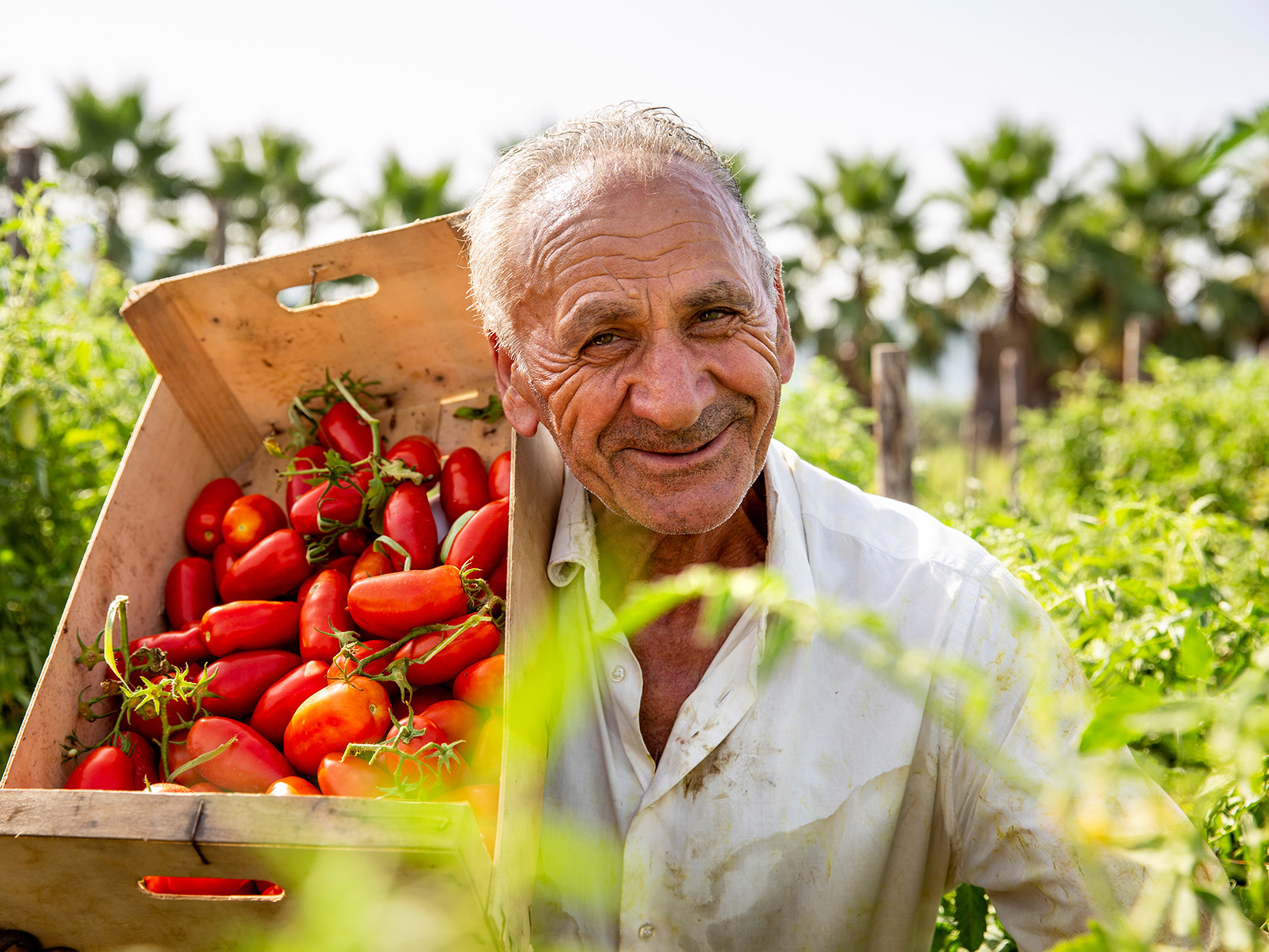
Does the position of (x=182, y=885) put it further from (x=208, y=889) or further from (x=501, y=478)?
(x=501, y=478)

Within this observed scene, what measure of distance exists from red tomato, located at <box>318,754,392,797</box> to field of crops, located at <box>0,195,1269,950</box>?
1.00 metres

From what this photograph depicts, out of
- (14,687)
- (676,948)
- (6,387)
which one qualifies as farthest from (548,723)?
(6,387)

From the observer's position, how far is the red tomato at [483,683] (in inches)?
61.6

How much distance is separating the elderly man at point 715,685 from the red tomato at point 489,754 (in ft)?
0.50

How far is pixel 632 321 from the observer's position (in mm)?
1509

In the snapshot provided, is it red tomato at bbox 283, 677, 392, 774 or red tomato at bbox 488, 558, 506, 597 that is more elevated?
red tomato at bbox 488, 558, 506, 597

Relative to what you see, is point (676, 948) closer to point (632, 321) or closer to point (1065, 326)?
point (632, 321)

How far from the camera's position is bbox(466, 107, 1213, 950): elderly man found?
1.50 metres

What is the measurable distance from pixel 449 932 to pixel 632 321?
0.96 m

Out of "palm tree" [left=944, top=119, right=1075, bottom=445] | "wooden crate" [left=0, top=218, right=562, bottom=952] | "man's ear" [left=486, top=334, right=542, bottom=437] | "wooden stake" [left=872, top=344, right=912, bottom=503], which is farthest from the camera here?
"palm tree" [left=944, top=119, right=1075, bottom=445]

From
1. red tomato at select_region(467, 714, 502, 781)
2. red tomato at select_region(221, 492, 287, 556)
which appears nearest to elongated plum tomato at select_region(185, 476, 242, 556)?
red tomato at select_region(221, 492, 287, 556)

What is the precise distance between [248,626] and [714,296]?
3.74 feet

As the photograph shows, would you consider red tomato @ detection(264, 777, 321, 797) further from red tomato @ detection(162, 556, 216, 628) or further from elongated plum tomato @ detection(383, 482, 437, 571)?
red tomato @ detection(162, 556, 216, 628)

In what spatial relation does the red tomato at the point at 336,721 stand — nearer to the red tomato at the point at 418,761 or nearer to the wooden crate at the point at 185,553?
the red tomato at the point at 418,761
